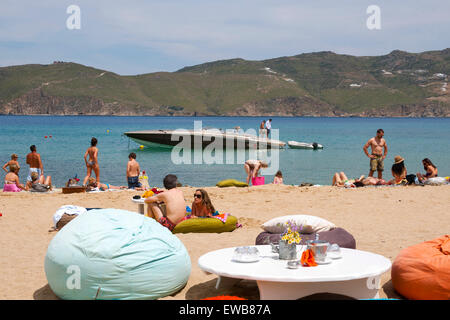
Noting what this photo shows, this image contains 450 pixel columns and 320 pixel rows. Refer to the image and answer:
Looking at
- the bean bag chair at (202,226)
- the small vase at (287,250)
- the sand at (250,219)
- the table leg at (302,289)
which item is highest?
the small vase at (287,250)

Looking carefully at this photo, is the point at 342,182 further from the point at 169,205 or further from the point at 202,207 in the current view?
the point at 169,205

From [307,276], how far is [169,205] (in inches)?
178

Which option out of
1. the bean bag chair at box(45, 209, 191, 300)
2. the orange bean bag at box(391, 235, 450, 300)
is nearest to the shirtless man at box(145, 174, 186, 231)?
the bean bag chair at box(45, 209, 191, 300)

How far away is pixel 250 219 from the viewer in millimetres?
10109

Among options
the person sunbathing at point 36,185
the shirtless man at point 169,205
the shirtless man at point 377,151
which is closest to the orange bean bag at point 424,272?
the shirtless man at point 169,205

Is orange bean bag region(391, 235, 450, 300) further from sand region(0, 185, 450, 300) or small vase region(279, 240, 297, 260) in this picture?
small vase region(279, 240, 297, 260)

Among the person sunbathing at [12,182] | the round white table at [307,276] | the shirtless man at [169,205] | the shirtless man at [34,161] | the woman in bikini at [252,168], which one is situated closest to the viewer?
the round white table at [307,276]

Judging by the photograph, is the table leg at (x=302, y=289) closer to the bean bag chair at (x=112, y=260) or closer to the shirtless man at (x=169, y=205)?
the bean bag chair at (x=112, y=260)

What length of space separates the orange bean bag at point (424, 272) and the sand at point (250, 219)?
26 centimetres

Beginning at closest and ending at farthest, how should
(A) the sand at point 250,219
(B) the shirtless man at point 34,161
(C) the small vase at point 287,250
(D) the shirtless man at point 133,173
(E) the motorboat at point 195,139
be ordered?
(C) the small vase at point 287,250 → (A) the sand at point 250,219 → (D) the shirtless man at point 133,173 → (B) the shirtless man at point 34,161 → (E) the motorboat at point 195,139

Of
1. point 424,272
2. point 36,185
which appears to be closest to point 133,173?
point 36,185

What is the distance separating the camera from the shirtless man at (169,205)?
8.57 metres
